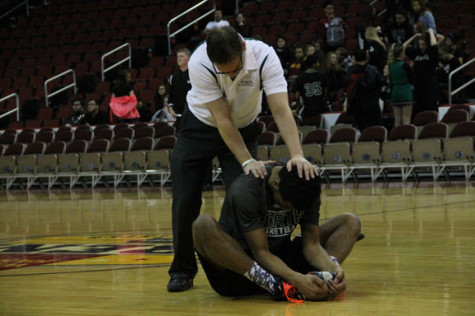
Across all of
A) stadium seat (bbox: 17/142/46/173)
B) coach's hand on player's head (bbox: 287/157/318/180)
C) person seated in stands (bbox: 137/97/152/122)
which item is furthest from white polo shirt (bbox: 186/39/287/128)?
person seated in stands (bbox: 137/97/152/122)

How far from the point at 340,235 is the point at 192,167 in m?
0.93

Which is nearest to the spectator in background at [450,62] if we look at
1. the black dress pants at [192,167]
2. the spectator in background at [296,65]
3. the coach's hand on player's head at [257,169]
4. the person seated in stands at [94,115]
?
the spectator in background at [296,65]

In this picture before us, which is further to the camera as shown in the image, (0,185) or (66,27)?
(66,27)

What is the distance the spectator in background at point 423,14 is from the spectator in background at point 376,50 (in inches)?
30.3

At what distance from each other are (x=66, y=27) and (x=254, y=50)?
20.9 meters

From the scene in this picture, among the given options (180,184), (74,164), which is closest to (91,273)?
(180,184)

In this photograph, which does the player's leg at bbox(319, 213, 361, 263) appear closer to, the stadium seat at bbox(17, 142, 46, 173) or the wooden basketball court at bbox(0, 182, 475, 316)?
the wooden basketball court at bbox(0, 182, 475, 316)

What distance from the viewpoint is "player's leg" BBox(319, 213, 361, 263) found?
13.2 ft

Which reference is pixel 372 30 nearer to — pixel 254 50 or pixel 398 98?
pixel 398 98

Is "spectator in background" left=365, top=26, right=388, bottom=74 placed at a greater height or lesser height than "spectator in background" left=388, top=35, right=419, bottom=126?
greater

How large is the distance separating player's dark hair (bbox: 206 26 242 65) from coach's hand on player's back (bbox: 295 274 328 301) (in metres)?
1.08

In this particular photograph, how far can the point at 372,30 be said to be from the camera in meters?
13.7

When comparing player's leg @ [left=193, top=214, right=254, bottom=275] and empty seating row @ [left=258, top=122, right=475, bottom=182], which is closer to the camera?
player's leg @ [left=193, top=214, right=254, bottom=275]

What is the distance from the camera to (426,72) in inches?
503
